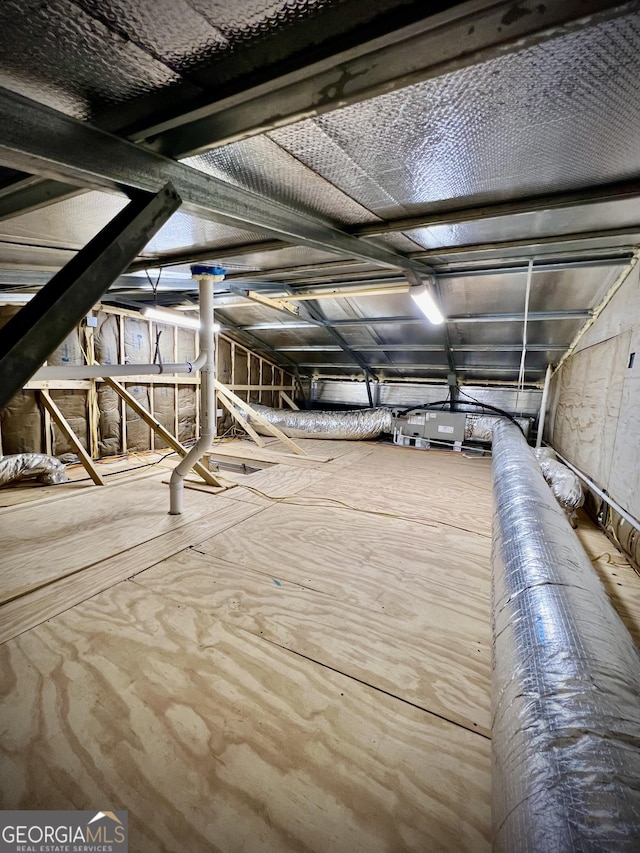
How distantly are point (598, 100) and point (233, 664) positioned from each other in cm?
182

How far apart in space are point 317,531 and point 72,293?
172cm

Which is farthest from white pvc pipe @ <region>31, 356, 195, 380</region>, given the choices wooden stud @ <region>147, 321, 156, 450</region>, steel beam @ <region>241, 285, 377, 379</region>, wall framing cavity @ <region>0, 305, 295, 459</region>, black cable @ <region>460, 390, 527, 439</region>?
black cable @ <region>460, 390, 527, 439</region>

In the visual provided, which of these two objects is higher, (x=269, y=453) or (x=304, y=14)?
(x=304, y=14)

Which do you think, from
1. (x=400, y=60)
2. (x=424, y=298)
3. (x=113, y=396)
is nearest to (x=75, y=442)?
(x=113, y=396)

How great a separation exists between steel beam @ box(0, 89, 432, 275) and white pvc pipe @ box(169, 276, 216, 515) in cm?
79

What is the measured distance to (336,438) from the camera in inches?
221

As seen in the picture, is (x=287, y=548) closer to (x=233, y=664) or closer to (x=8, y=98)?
(x=233, y=664)

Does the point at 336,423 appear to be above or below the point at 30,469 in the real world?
above

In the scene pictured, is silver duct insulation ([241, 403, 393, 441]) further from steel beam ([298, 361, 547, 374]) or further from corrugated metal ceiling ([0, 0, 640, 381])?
corrugated metal ceiling ([0, 0, 640, 381])

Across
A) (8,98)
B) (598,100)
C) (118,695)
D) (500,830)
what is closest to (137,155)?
(8,98)

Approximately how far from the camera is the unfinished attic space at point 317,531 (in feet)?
2.05

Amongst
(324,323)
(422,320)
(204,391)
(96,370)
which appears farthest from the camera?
(324,323)

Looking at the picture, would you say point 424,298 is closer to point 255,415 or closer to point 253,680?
point 255,415

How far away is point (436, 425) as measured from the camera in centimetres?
503
